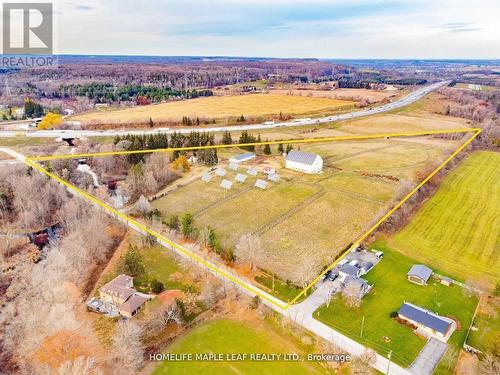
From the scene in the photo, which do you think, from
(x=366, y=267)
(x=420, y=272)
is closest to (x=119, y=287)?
(x=366, y=267)

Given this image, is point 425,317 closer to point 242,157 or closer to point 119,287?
point 119,287

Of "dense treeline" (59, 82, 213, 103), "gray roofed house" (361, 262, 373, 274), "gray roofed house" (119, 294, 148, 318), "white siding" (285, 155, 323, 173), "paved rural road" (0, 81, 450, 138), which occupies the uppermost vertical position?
"dense treeline" (59, 82, 213, 103)

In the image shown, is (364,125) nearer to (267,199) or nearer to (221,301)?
(267,199)

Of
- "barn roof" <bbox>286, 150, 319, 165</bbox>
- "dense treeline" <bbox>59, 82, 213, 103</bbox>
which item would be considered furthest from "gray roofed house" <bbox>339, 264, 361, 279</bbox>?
"dense treeline" <bbox>59, 82, 213, 103</bbox>

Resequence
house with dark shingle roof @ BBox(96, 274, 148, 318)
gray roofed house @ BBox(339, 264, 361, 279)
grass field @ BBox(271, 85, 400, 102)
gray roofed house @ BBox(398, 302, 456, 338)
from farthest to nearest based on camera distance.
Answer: grass field @ BBox(271, 85, 400, 102) < gray roofed house @ BBox(339, 264, 361, 279) < house with dark shingle roof @ BBox(96, 274, 148, 318) < gray roofed house @ BBox(398, 302, 456, 338)

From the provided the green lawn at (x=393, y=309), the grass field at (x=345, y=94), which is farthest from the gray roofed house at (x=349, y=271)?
the grass field at (x=345, y=94)

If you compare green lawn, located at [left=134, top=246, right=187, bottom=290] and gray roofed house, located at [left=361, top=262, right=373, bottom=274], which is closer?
green lawn, located at [left=134, top=246, right=187, bottom=290]

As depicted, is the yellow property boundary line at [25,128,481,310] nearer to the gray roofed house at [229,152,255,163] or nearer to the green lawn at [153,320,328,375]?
the gray roofed house at [229,152,255,163]
